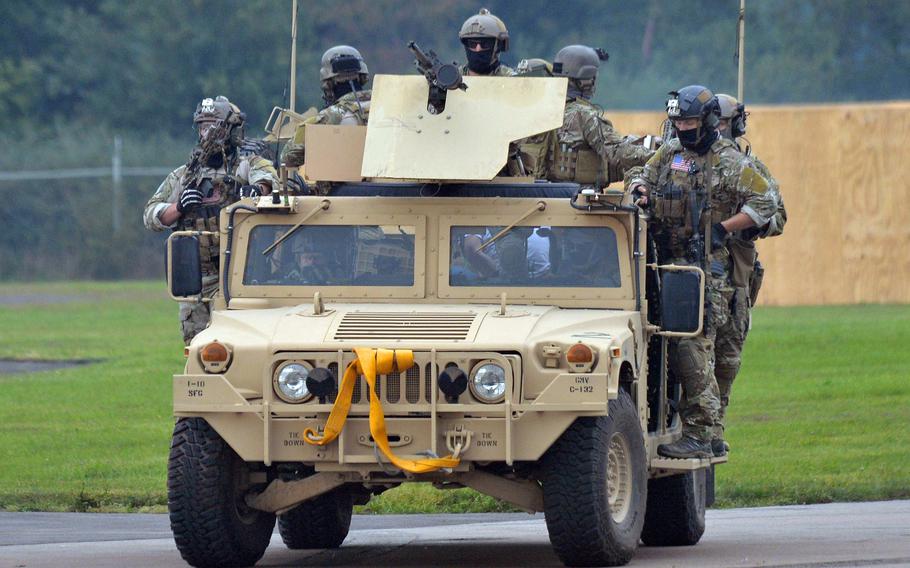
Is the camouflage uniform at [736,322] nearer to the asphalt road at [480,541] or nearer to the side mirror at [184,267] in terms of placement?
the asphalt road at [480,541]

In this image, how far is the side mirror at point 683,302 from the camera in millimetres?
10406

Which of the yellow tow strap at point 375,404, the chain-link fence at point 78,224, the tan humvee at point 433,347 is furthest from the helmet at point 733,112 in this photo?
the chain-link fence at point 78,224

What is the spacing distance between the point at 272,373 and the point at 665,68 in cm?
4900

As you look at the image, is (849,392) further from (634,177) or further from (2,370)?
(2,370)

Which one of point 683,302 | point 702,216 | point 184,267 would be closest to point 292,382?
point 184,267

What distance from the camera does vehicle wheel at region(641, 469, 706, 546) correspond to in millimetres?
11656

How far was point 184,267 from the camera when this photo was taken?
1089 centimetres

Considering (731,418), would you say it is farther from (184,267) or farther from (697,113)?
(184,267)

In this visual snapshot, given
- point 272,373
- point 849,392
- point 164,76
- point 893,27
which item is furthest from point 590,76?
point 893,27

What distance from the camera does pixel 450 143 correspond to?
11031mm

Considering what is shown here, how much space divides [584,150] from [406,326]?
2901mm

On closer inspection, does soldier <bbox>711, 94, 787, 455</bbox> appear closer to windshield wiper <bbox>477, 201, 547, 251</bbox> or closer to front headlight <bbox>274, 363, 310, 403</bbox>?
windshield wiper <bbox>477, 201, 547, 251</bbox>

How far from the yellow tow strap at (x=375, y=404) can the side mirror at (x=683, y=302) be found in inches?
58.6

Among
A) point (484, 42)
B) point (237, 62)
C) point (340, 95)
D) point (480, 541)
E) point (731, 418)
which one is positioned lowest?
point (480, 541)
